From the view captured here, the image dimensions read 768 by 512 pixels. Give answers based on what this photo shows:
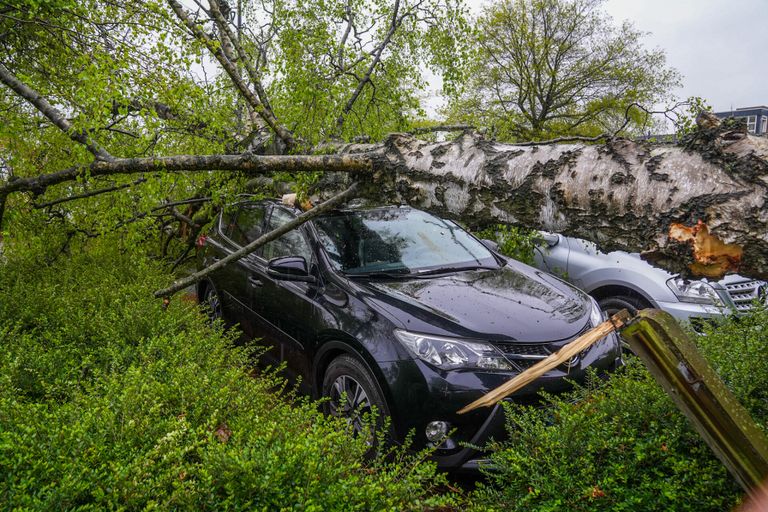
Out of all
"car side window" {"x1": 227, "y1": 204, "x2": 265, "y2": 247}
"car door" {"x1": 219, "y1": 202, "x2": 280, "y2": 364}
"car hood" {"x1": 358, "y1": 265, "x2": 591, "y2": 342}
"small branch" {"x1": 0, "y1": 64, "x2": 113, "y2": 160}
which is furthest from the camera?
"car side window" {"x1": 227, "y1": 204, "x2": 265, "y2": 247}

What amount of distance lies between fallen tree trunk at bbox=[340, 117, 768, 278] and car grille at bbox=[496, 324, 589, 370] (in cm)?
78

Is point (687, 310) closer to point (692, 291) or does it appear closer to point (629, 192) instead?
point (692, 291)

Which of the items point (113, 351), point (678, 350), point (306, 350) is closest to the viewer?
point (678, 350)

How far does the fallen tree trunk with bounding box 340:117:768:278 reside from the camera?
5.50 ft

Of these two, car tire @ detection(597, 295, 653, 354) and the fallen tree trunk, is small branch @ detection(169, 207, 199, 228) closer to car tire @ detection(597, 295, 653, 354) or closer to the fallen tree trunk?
the fallen tree trunk

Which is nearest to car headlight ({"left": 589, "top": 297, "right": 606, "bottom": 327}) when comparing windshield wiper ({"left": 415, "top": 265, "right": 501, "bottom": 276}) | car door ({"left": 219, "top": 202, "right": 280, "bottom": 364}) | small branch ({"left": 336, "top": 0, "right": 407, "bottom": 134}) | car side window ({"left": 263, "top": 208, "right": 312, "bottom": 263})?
windshield wiper ({"left": 415, "top": 265, "right": 501, "bottom": 276})

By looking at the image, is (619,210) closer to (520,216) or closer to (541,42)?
(520,216)

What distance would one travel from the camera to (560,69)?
22.7 m

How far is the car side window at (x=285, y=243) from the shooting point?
163 inches

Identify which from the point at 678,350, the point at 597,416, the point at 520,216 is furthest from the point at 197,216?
the point at 678,350

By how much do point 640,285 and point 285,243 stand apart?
3.91 metres

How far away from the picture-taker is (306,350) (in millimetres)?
3645

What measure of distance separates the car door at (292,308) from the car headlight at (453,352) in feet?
2.94

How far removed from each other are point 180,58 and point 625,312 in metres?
4.13
